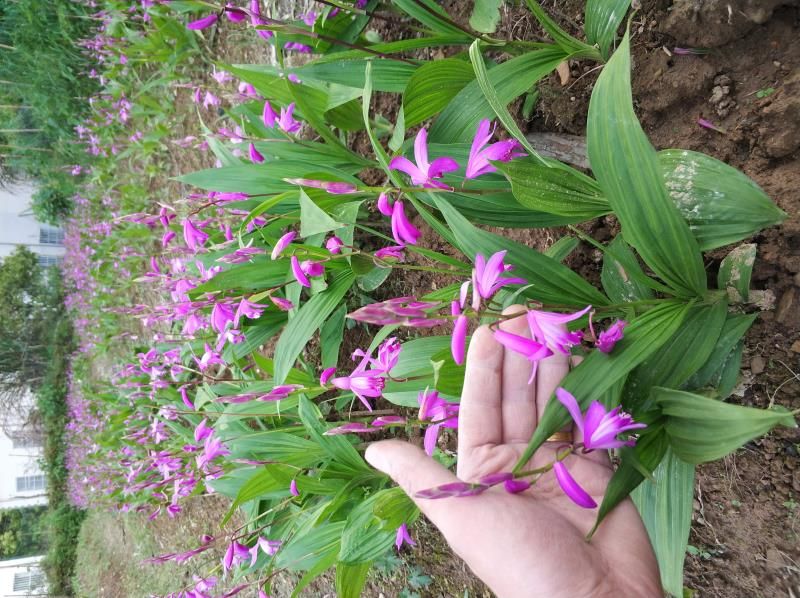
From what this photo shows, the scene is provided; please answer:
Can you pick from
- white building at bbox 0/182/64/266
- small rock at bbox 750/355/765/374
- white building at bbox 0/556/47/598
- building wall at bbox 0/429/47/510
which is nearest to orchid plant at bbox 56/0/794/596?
small rock at bbox 750/355/765/374

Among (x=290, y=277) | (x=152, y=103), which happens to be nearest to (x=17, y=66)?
(x=152, y=103)

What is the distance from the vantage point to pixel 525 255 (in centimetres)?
113

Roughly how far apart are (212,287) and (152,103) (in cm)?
344

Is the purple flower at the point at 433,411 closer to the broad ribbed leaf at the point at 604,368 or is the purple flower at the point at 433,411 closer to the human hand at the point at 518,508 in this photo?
the human hand at the point at 518,508

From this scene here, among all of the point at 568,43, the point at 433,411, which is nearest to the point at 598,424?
the point at 433,411

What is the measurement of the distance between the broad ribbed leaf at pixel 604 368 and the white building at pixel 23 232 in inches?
635

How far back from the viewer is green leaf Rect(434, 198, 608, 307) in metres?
1.09

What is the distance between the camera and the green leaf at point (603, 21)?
127 cm

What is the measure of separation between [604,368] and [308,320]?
1227mm

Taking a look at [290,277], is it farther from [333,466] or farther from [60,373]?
[60,373]

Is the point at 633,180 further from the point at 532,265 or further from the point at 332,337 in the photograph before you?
the point at 332,337

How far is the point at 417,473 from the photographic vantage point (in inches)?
41.9

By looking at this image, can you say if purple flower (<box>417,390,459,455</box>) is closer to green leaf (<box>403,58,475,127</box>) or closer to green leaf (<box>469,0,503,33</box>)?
green leaf (<box>403,58,475,127</box>)

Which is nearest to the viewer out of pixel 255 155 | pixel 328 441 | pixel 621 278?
pixel 621 278
